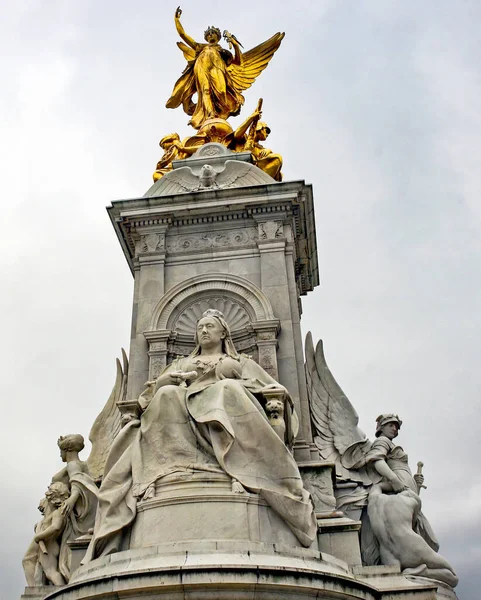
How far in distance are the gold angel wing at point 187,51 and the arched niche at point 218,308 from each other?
7251mm

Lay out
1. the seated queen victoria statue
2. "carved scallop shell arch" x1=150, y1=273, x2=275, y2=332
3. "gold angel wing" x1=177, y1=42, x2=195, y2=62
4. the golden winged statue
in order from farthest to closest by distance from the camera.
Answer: "gold angel wing" x1=177, y1=42, x2=195, y2=62 → the golden winged statue → "carved scallop shell arch" x1=150, y1=273, x2=275, y2=332 → the seated queen victoria statue

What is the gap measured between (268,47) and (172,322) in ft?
28.9

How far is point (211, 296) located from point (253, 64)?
299 inches

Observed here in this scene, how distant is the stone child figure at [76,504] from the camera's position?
38.2ft

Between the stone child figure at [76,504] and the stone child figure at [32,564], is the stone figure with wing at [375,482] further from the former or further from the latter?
the stone child figure at [32,564]

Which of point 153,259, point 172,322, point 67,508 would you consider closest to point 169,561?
point 67,508

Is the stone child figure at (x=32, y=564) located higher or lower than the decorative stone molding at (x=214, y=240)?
lower

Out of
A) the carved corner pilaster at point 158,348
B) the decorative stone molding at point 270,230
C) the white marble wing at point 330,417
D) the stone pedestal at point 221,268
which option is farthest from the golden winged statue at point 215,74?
the white marble wing at point 330,417

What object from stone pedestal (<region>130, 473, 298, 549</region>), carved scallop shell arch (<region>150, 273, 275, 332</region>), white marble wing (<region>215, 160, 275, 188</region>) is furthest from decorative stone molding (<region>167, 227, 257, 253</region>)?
stone pedestal (<region>130, 473, 298, 549</region>)

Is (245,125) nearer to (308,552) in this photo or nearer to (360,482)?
(360,482)

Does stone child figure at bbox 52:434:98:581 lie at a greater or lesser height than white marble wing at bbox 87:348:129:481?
lesser

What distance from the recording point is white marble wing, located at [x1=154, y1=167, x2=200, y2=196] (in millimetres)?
14781

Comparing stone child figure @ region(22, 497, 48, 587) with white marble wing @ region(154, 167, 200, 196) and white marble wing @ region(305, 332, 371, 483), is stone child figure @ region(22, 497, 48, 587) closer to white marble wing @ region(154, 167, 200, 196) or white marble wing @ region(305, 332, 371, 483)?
white marble wing @ region(305, 332, 371, 483)

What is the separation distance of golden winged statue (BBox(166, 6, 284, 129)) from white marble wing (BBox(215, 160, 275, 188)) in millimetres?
2714
